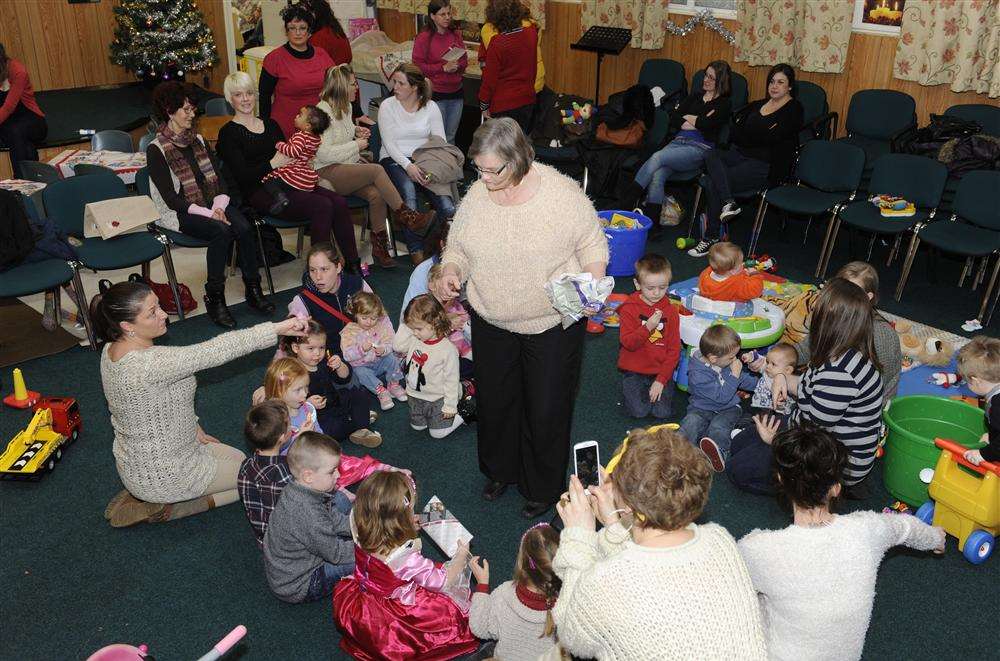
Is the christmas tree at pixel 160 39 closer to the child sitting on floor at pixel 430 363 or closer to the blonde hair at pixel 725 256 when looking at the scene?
the child sitting on floor at pixel 430 363

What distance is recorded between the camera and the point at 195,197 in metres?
5.83

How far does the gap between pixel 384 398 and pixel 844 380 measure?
7.99ft

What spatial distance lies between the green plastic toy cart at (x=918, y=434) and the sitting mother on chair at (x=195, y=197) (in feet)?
13.2

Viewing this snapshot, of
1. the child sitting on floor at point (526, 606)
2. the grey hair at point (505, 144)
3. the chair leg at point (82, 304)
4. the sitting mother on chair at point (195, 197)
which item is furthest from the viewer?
the sitting mother on chair at point (195, 197)

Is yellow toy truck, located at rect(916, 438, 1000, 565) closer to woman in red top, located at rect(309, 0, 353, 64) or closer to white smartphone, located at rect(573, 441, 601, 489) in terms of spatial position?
white smartphone, located at rect(573, 441, 601, 489)

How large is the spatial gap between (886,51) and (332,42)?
4.91 m

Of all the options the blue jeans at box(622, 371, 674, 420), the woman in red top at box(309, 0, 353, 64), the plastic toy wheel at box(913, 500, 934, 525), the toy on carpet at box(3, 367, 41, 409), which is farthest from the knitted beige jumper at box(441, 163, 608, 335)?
the woman in red top at box(309, 0, 353, 64)

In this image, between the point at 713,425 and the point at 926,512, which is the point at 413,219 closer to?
the point at 713,425

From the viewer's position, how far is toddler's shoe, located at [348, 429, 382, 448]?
4520 mm

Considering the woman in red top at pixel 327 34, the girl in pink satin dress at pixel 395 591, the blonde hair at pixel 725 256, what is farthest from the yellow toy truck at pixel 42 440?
the woman in red top at pixel 327 34

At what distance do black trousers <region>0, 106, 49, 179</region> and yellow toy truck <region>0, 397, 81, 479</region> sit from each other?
4.05m

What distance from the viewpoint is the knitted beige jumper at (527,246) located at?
3355 mm

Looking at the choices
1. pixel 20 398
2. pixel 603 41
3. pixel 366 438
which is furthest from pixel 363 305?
pixel 603 41

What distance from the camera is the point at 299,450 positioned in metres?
3.22
